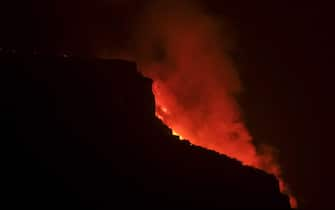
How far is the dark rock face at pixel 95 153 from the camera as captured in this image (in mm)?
22719

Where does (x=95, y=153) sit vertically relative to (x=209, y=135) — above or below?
below

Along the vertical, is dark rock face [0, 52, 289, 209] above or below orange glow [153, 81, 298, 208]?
below

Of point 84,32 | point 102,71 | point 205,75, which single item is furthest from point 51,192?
point 205,75

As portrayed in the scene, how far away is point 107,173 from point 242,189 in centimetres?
657

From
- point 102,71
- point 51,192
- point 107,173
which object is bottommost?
point 51,192

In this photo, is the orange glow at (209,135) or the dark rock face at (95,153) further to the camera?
the orange glow at (209,135)

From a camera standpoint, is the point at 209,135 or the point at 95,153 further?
the point at 209,135

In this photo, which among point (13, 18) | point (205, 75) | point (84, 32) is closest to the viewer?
point (13, 18)

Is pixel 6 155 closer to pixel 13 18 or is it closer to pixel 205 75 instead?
pixel 13 18

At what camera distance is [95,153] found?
79.0 ft

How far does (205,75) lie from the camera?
5331 cm

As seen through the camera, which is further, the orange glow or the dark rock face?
the orange glow

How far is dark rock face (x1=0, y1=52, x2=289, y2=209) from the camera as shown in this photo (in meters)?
22.7

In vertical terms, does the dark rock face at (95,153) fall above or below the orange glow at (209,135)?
below
